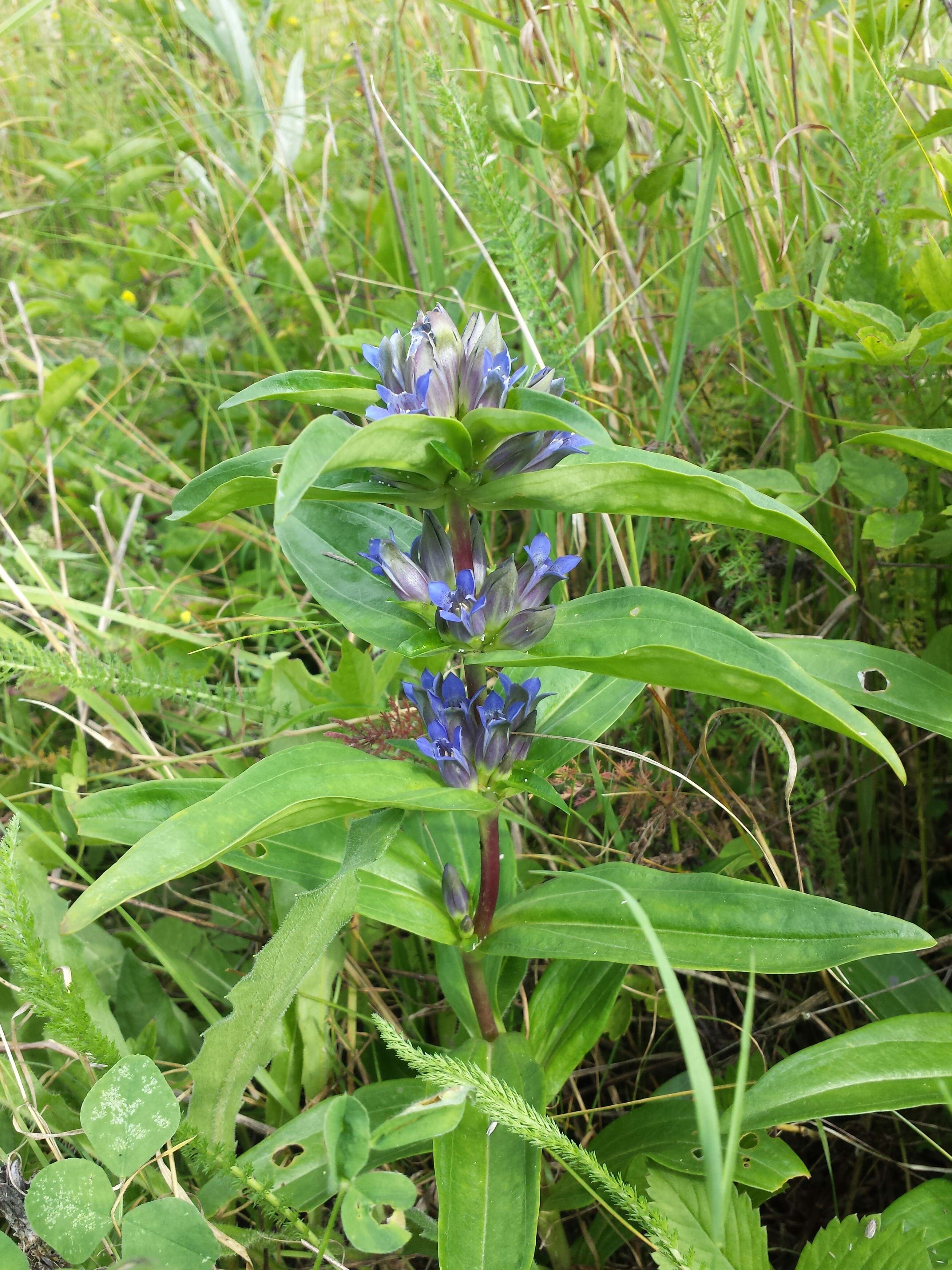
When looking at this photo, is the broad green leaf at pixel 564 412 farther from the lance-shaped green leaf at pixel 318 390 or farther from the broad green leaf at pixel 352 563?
the broad green leaf at pixel 352 563

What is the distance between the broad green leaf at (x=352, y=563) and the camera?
136cm

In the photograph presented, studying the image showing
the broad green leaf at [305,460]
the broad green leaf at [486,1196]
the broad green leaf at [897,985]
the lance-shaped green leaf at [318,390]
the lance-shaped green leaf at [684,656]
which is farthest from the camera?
the broad green leaf at [897,985]

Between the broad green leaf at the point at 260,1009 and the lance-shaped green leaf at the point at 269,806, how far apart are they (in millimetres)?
129

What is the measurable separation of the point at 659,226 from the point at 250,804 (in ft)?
5.79

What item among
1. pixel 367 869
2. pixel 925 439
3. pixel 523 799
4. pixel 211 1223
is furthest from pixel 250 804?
pixel 925 439

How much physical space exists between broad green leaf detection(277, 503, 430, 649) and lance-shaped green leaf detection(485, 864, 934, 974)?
42 centimetres

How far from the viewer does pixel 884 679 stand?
1524 millimetres

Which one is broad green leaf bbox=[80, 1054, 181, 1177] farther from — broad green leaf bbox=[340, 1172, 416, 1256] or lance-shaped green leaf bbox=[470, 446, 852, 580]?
lance-shaped green leaf bbox=[470, 446, 852, 580]

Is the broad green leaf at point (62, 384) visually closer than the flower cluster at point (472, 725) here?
No

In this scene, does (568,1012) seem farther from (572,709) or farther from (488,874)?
(572,709)

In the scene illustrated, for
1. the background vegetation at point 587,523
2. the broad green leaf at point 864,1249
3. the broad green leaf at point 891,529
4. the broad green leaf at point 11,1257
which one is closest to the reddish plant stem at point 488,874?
the background vegetation at point 587,523

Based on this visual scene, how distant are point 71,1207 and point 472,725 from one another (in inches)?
28.9

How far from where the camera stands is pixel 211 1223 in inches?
51.3

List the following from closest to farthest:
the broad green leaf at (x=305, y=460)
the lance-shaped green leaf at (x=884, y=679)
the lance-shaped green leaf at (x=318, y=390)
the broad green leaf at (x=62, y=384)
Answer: the broad green leaf at (x=305, y=460) < the lance-shaped green leaf at (x=318, y=390) < the lance-shaped green leaf at (x=884, y=679) < the broad green leaf at (x=62, y=384)
